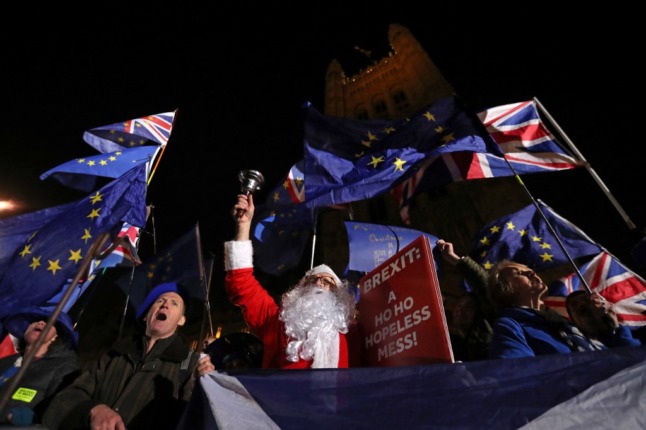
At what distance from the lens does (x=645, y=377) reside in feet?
4.53

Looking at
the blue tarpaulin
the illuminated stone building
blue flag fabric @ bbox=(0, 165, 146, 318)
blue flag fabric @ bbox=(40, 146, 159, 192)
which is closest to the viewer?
the blue tarpaulin

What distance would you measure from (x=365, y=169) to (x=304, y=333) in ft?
10.4

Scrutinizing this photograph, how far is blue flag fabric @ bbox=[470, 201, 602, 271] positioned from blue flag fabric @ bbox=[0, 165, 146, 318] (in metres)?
6.52

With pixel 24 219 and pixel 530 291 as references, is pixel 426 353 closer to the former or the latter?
pixel 530 291

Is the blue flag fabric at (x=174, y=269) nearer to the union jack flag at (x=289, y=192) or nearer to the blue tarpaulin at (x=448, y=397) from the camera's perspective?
the union jack flag at (x=289, y=192)

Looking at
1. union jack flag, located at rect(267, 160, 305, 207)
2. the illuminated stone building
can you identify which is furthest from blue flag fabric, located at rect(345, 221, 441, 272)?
union jack flag, located at rect(267, 160, 305, 207)

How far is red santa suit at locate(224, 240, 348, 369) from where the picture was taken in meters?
3.20

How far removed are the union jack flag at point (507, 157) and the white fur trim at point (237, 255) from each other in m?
2.80

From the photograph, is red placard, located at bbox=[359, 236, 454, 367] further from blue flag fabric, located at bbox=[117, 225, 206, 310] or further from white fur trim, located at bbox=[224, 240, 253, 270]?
blue flag fabric, located at bbox=[117, 225, 206, 310]

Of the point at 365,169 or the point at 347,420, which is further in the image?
the point at 365,169

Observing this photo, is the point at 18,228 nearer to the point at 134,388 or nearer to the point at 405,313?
the point at 134,388

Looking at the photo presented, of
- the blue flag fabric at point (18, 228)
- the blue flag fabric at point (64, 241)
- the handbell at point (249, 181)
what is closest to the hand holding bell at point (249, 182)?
the handbell at point (249, 181)

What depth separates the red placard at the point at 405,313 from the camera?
2.09 metres

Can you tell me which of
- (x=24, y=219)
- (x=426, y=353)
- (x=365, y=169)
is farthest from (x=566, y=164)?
(x=24, y=219)
